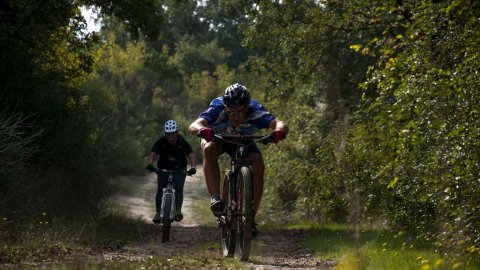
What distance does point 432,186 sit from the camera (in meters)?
8.54

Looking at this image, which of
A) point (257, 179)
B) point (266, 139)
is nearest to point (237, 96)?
point (266, 139)

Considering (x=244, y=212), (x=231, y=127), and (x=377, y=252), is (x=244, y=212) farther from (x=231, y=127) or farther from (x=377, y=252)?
(x=377, y=252)

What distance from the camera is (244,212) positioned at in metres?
9.10

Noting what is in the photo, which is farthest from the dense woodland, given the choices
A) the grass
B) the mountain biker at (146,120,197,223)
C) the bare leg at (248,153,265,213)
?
the mountain biker at (146,120,197,223)

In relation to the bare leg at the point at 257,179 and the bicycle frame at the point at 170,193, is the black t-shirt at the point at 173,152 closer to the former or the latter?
the bicycle frame at the point at 170,193

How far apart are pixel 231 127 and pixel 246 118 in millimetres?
233

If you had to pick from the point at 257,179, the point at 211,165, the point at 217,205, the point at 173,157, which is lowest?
the point at 217,205

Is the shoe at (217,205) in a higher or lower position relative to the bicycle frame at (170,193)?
lower

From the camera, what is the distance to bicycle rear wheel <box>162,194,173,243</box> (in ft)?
44.4

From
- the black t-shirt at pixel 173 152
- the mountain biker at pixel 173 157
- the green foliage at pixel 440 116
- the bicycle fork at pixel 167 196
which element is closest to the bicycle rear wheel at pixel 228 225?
the green foliage at pixel 440 116

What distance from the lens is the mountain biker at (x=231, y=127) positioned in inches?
364

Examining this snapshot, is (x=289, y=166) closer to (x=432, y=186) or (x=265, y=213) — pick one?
(x=265, y=213)

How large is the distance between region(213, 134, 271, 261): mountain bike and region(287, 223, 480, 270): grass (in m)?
1.02

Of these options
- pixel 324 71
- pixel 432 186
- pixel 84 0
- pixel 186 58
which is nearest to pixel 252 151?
pixel 432 186
